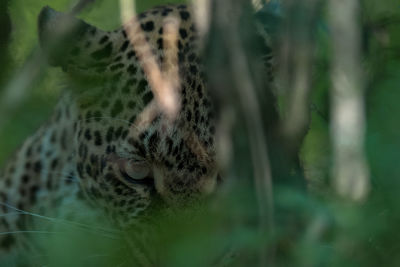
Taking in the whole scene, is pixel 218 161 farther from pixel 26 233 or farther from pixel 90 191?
pixel 26 233

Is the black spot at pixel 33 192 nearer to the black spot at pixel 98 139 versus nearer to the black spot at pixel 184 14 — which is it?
the black spot at pixel 98 139

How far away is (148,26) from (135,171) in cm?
86

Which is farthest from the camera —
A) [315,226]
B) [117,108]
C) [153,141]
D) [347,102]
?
[117,108]

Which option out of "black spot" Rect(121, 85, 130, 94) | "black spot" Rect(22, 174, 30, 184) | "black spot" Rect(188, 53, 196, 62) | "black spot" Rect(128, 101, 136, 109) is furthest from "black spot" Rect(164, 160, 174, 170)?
"black spot" Rect(22, 174, 30, 184)

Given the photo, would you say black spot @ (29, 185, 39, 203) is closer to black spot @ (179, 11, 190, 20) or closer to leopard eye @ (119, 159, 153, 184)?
leopard eye @ (119, 159, 153, 184)

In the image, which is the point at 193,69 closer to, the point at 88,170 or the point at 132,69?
the point at 132,69

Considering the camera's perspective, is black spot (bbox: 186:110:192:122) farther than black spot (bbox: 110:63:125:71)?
No

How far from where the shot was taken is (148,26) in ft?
11.4

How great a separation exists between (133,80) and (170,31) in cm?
36

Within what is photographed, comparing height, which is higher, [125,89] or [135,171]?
[125,89]

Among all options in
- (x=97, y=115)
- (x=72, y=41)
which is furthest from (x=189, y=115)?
→ (x=72, y=41)

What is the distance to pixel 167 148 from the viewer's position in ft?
10.4

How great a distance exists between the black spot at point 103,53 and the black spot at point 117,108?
0.29 metres

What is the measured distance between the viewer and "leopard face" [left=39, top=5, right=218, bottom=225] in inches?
127
